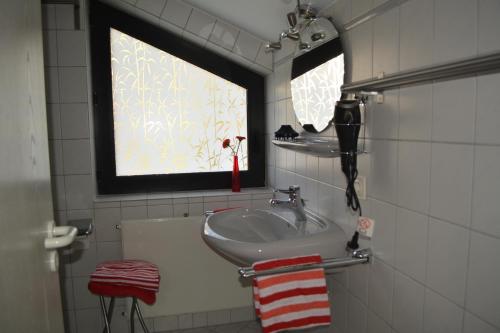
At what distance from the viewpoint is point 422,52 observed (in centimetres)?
108

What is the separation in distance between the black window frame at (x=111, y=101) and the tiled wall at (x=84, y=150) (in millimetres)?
90

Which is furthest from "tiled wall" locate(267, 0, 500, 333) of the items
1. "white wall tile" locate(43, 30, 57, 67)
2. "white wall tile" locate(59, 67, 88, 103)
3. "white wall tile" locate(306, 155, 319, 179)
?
"white wall tile" locate(43, 30, 57, 67)

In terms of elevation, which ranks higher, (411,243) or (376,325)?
(411,243)

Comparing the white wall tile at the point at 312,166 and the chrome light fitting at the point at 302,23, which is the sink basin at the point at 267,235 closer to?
the white wall tile at the point at 312,166

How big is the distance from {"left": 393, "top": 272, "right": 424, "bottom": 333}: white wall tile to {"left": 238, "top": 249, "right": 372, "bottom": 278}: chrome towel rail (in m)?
0.13

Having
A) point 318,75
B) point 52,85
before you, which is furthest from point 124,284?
point 318,75

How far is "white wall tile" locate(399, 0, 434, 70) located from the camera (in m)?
1.06

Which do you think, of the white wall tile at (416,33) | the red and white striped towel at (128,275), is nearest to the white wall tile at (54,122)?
the red and white striped towel at (128,275)

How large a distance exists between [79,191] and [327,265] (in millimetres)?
1593

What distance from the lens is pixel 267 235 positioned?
1.82m

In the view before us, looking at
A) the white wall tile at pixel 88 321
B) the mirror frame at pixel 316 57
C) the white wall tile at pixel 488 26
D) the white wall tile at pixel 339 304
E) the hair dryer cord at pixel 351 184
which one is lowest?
the white wall tile at pixel 88 321

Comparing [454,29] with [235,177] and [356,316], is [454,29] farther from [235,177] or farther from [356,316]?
[235,177]

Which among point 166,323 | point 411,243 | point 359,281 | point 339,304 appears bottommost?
point 166,323

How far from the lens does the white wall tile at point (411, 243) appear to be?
43.7 inches
